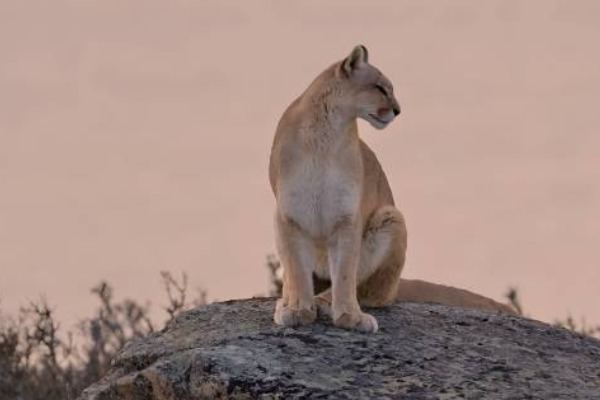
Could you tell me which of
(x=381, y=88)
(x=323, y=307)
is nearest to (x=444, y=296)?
(x=323, y=307)

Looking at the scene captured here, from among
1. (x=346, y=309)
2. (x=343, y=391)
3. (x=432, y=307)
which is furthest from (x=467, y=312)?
(x=343, y=391)

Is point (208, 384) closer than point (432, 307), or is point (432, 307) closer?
point (208, 384)

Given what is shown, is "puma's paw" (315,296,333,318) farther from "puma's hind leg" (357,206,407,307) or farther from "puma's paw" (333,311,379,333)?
"puma's hind leg" (357,206,407,307)

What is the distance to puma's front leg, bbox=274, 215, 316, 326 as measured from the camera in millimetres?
11945

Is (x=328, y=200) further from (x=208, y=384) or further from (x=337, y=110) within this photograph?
(x=208, y=384)

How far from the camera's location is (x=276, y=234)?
12.2 meters

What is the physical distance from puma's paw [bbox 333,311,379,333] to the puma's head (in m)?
1.51

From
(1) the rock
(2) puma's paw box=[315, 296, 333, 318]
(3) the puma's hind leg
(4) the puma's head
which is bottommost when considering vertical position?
(1) the rock

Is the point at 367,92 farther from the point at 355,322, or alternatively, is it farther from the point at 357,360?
the point at 357,360

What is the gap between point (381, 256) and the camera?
12625 millimetres

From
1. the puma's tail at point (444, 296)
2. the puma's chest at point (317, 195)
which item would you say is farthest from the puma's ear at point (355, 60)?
the puma's tail at point (444, 296)

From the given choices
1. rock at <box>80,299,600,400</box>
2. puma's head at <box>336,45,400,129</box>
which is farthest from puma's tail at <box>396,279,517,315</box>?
puma's head at <box>336,45,400,129</box>

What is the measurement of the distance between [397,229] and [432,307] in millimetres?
862

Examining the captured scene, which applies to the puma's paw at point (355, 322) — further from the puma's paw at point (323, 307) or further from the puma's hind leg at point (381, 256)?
the puma's hind leg at point (381, 256)
